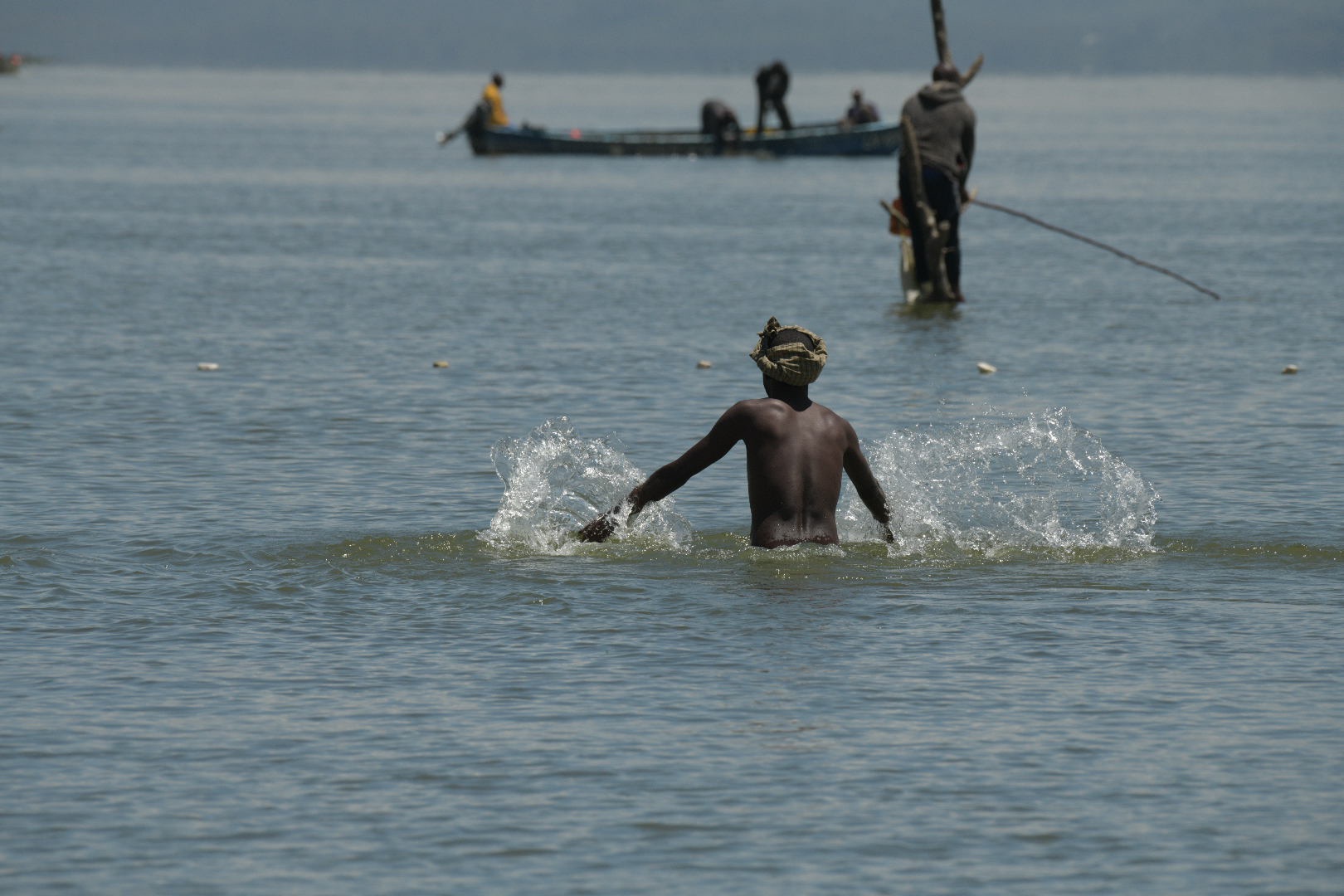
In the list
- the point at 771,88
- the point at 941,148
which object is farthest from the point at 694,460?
the point at 771,88

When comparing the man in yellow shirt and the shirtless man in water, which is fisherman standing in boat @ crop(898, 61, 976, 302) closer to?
the shirtless man in water

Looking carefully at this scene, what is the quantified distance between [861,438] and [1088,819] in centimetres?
752

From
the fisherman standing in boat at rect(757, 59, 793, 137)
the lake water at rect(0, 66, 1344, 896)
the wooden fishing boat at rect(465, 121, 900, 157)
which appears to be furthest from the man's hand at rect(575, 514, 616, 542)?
the wooden fishing boat at rect(465, 121, 900, 157)

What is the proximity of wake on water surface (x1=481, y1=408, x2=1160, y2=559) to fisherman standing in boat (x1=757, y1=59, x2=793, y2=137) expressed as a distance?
4214 centimetres

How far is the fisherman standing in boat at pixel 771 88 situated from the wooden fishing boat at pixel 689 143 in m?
0.52

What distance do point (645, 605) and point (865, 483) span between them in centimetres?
115

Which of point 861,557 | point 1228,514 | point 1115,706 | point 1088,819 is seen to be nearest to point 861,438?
point 1228,514

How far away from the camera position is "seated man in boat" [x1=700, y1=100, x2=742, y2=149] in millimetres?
55094

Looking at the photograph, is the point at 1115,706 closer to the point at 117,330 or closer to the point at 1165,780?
the point at 1165,780

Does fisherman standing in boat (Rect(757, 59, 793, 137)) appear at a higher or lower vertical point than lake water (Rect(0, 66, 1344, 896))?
higher

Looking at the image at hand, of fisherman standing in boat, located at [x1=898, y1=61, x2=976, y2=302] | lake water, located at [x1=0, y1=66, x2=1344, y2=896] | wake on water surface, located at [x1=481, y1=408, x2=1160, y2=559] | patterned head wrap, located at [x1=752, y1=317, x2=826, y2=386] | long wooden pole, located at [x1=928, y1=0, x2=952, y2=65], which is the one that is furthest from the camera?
long wooden pole, located at [x1=928, y1=0, x2=952, y2=65]

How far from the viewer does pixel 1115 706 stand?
760cm

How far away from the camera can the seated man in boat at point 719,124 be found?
55.1 meters

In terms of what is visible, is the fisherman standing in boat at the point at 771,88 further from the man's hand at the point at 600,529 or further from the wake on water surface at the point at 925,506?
the man's hand at the point at 600,529
